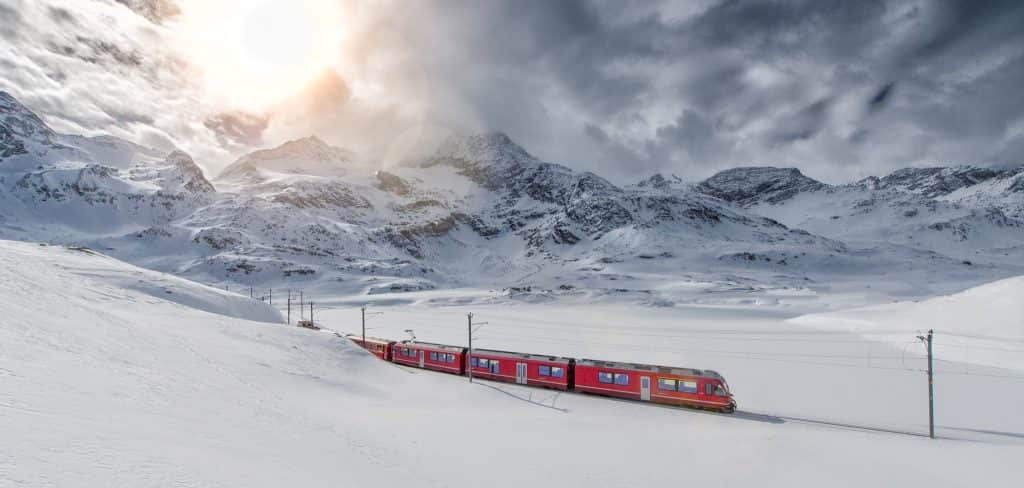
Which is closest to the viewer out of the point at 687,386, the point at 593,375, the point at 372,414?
the point at 372,414

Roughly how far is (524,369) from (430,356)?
10.8 m

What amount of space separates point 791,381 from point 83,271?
57902 millimetres

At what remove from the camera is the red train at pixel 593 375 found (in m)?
30.8

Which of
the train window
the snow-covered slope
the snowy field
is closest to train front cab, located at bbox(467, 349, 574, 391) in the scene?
the snowy field

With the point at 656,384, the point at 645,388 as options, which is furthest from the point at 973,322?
the point at 645,388

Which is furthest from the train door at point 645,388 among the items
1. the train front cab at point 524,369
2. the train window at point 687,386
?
the train front cab at point 524,369

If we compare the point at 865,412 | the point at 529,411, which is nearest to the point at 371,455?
the point at 529,411

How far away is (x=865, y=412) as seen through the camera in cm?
3195

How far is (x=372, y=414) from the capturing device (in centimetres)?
2217

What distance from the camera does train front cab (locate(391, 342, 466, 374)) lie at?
42344 mm

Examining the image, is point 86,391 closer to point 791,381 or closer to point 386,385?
point 386,385

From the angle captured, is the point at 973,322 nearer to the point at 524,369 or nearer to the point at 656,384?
the point at 656,384

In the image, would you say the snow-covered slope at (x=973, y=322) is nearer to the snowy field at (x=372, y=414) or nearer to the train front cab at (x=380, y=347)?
the snowy field at (x=372, y=414)

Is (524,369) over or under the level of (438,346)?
under
